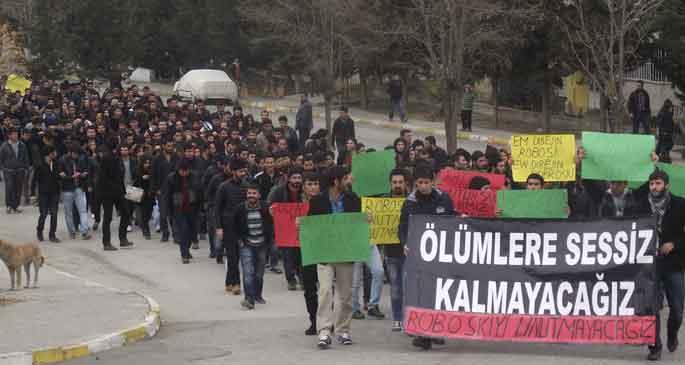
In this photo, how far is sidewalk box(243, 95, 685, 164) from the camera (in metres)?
38.0

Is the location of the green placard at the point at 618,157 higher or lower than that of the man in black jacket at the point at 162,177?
higher

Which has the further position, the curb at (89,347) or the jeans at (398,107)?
the jeans at (398,107)

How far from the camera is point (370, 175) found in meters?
17.5

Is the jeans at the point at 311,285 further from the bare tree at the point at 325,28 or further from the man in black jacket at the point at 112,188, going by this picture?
the bare tree at the point at 325,28

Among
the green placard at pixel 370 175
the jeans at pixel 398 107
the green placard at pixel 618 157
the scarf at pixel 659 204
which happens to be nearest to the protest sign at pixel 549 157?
the green placard at pixel 618 157

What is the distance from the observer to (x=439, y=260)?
12.8m

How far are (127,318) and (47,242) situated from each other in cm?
772

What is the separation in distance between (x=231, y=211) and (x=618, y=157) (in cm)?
443

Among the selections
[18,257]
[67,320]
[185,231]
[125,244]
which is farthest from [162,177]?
[67,320]

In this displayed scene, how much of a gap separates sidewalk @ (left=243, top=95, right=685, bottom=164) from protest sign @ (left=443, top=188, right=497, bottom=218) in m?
17.1

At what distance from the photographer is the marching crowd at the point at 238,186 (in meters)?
13.2

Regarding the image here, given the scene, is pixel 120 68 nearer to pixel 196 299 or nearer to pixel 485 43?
pixel 485 43

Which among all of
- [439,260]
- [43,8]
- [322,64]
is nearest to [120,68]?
[43,8]

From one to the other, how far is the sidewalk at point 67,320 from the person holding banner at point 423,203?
299 centimetres
